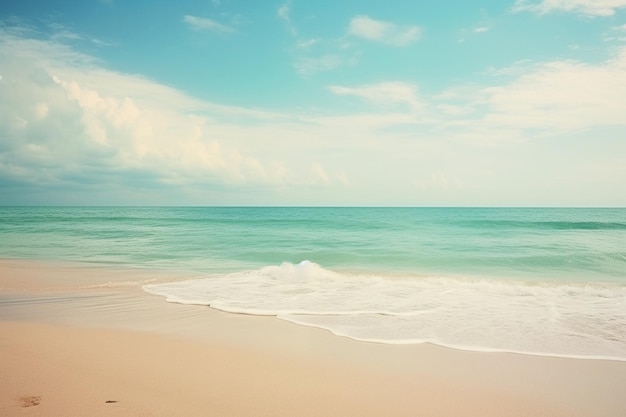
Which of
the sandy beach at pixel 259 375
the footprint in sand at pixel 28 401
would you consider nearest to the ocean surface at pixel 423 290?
the sandy beach at pixel 259 375

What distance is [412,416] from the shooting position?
3.62 meters

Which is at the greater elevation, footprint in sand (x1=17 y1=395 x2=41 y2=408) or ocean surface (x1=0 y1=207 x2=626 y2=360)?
footprint in sand (x1=17 y1=395 x2=41 y2=408)

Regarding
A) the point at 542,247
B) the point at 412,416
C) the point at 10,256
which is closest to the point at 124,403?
the point at 412,416

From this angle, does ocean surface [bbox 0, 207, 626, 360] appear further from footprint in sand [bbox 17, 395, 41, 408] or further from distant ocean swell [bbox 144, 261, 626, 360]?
footprint in sand [bbox 17, 395, 41, 408]

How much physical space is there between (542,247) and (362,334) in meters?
19.7

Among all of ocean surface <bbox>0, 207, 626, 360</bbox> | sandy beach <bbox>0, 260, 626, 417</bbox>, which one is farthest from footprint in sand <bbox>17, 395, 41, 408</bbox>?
ocean surface <bbox>0, 207, 626, 360</bbox>

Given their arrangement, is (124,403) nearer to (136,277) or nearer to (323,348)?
(323,348)

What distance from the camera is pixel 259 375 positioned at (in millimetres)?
4516

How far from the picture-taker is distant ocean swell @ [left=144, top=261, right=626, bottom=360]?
597cm

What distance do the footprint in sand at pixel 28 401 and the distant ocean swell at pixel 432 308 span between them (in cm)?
397

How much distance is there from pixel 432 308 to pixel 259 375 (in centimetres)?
463

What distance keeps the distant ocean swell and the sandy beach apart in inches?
20.9

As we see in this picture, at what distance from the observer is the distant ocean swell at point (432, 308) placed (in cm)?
597

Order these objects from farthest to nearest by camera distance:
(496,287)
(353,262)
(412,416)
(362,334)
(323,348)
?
(353,262), (496,287), (362,334), (323,348), (412,416)
